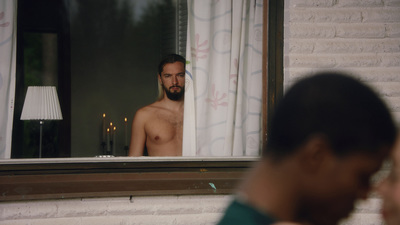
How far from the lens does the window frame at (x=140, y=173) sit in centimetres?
348

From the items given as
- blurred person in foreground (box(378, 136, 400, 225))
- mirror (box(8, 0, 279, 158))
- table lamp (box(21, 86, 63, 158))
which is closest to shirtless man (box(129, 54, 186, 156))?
mirror (box(8, 0, 279, 158))

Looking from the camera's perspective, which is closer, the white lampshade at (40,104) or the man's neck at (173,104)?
the white lampshade at (40,104)

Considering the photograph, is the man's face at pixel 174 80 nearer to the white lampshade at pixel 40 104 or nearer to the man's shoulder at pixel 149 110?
the man's shoulder at pixel 149 110

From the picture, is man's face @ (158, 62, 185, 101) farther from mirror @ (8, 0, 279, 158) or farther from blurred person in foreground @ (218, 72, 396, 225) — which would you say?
blurred person in foreground @ (218, 72, 396, 225)

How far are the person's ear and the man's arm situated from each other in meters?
3.12

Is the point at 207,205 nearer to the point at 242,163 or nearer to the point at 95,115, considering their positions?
the point at 242,163

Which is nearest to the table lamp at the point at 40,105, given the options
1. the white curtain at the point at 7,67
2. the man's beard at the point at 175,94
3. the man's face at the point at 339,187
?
the white curtain at the point at 7,67

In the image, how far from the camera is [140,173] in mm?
3604

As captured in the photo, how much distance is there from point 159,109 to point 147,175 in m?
0.74

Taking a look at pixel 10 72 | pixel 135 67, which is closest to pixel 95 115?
pixel 135 67

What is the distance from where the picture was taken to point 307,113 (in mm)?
896

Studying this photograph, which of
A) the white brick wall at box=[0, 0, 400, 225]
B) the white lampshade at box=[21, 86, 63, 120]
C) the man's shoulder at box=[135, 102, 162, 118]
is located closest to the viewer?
the white brick wall at box=[0, 0, 400, 225]

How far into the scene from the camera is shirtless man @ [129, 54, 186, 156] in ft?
13.1

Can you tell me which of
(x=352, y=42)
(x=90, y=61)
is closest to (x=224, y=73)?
(x=352, y=42)
